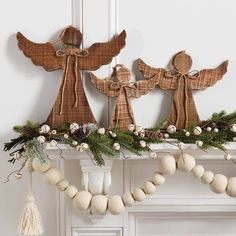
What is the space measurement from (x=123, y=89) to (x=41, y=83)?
0.26m

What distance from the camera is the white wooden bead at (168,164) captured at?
4.07 feet

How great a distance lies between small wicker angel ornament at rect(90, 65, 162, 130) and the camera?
4.27 feet

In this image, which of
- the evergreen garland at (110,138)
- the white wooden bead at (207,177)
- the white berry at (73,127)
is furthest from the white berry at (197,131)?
the white berry at (73,127)

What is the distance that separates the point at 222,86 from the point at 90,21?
1.48 feet

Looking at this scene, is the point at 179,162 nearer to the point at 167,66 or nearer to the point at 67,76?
the point at 167,66

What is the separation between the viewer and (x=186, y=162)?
1.24 meters

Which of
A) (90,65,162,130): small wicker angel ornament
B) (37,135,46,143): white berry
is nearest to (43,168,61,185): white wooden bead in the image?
(37,135,46,143): white berry

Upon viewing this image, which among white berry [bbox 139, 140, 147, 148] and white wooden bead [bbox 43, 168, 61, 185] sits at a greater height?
white berry [bbox 139, 140, 147, 148]

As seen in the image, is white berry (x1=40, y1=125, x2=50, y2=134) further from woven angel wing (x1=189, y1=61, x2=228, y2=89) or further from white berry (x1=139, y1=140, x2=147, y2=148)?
woven angel wing (x1=189, y1=61, x2=228, y2=89)

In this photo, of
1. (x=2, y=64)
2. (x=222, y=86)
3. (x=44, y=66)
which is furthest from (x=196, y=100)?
(x=2, y=64)

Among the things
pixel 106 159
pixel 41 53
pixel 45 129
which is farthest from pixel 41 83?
pixel 106 159

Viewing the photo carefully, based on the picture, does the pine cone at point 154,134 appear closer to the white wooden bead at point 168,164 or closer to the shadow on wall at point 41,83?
the white wooden bead at point 168,164

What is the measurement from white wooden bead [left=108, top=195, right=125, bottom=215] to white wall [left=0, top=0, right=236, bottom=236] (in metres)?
0.24

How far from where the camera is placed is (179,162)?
1.26 meters
